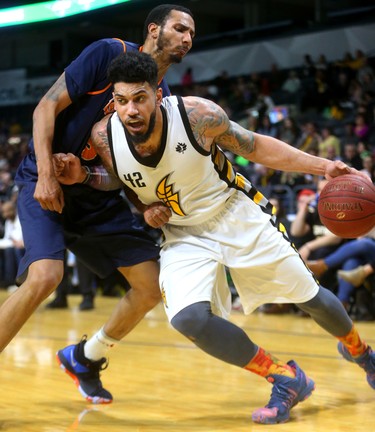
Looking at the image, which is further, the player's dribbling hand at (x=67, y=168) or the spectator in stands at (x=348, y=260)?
the spectator in stands at (x=348, y=260)

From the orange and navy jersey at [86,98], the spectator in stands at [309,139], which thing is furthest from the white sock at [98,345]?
the spectator in stands at [309,139]

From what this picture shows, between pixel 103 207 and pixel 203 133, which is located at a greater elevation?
pixel 203 133

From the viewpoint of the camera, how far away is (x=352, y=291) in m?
7.37

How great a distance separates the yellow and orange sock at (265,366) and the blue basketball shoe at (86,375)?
0.93m

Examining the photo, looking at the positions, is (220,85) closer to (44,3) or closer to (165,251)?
(44,3)

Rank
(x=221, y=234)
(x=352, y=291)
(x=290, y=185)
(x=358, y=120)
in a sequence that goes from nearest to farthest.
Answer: (x=221, y=234)
(x=352, y=291)
(x=290, y=185)
(x=358, y=120)

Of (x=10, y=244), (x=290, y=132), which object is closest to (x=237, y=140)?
(x=10, y=244)

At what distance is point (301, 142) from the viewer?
1315cm

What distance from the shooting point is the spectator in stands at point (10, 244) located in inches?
412

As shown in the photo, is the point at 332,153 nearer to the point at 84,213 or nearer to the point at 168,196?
the point at 84,213

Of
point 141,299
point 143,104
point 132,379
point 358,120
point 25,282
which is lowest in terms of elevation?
point 358,120

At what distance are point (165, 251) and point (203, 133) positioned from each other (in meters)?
0.61

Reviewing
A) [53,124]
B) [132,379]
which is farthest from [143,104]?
[132,379]

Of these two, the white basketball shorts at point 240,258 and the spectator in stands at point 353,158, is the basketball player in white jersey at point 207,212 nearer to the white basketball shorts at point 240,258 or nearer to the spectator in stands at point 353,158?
the white basketball shorts at point 240,258
